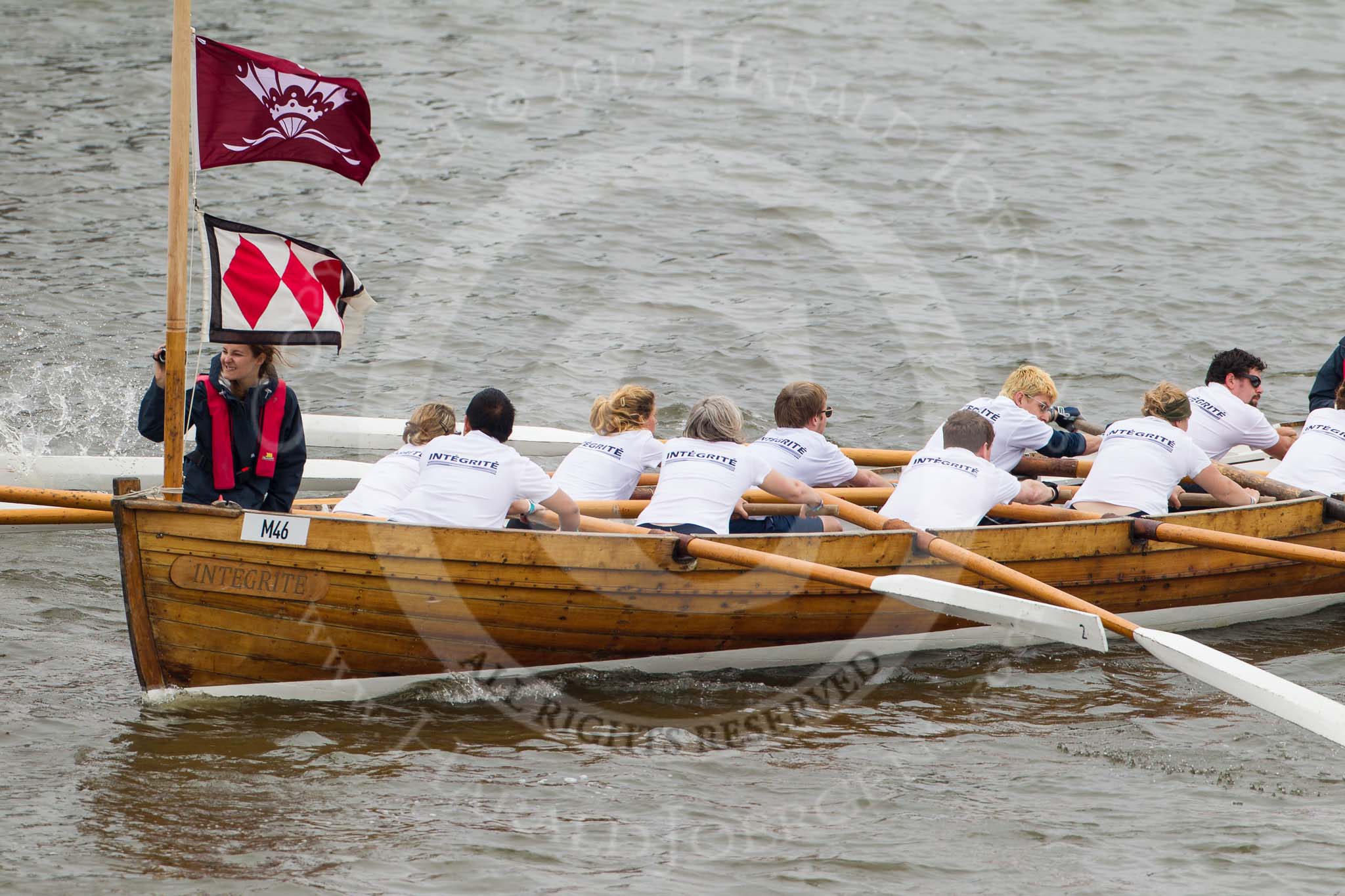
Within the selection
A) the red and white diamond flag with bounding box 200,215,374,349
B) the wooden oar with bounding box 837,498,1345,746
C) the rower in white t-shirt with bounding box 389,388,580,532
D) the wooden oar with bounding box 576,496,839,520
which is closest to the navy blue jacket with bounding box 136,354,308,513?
the red and white diamond flag with bounding box 200,215,374,349

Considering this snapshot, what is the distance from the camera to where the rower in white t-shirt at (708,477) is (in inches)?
324

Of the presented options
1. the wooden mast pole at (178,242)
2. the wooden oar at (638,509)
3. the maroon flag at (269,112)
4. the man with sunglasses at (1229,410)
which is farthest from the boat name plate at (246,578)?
the man with sunglasses at (1229,410)

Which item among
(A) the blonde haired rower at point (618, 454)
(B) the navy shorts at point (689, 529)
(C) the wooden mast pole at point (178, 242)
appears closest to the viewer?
(C) the wooden mast pole at point (178, 242)

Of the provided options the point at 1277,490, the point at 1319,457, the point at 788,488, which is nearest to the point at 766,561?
the point at 788,488

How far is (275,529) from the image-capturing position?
7.11 m

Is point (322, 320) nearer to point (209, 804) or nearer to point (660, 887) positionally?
point (209, 804)

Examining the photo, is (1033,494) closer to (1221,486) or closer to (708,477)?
(1221,486)

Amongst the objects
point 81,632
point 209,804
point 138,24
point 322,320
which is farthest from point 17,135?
point 209,804

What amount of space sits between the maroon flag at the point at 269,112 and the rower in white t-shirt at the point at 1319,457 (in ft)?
21.7

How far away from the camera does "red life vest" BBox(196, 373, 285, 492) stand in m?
7.27

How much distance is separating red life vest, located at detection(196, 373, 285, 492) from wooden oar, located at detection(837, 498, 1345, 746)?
333 centimetres

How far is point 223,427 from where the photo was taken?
24.0 feet

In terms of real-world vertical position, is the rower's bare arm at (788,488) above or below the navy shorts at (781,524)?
above

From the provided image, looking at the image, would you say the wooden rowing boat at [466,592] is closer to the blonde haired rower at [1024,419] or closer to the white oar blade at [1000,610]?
the white oar blade at [1000,610]
